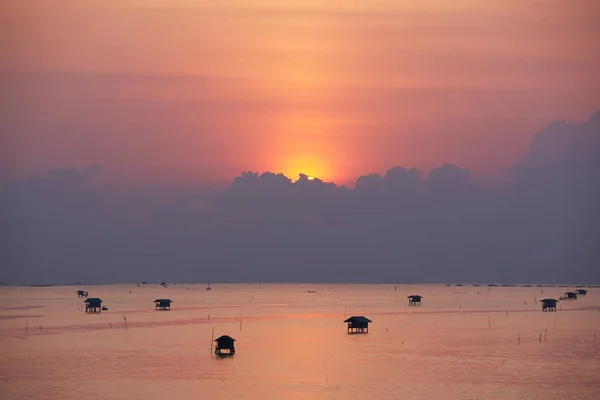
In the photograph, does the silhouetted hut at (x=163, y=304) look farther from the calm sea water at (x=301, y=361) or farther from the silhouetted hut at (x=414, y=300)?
the silhouetted hut at (x=414, y=300)

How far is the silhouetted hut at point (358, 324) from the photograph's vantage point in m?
102

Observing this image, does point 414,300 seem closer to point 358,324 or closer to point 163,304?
point 163,304

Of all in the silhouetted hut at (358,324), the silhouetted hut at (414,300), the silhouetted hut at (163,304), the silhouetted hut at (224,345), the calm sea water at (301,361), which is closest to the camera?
the calm sea water at (301,361)

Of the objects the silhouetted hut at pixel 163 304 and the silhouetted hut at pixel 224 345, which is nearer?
the silhouetted hut at pixel 224 345

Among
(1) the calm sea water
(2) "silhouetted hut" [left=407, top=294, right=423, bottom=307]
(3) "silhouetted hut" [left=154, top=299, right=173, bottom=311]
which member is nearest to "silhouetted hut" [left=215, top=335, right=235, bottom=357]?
(1) the calm sea water

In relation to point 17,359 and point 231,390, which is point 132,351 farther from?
point 231,390

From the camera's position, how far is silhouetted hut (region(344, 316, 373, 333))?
101681mm

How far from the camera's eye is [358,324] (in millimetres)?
103250

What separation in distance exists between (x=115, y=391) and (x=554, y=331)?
65.8 metres

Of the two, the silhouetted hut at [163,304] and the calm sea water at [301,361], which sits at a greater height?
the silhouetted hut at [163,304]

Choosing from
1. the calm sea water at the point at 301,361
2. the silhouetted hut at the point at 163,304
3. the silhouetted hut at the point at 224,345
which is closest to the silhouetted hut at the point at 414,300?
the silhouetted hut at the point at 163,304

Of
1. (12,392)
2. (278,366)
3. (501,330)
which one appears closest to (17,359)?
(12,392)

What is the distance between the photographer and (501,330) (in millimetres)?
108812

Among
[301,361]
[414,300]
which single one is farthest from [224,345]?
[414,300]
